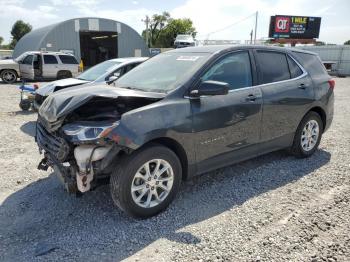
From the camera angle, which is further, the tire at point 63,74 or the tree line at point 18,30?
the tree line at point 18,30

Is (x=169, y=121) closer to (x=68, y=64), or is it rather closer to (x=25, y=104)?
(x=25, y=104)

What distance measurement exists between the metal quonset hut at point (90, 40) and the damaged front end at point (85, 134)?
25755 mm

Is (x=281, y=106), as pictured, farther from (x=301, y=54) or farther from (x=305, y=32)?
(x=305, y=32)

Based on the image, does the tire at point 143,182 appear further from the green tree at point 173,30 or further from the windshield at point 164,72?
the green tree at point 173,30

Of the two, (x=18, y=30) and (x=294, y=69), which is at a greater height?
(x=18, y=30)

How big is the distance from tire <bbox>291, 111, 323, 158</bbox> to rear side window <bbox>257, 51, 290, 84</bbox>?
32.4 inches

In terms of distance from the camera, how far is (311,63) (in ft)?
17.7

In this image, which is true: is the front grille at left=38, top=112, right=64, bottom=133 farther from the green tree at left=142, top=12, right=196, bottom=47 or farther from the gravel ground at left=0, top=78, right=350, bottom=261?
the green tree at left=142, top=12, right=196, bottom=47

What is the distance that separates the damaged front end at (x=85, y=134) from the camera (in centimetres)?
310

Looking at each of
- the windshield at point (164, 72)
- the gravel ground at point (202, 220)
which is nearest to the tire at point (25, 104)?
the gravel ground at point (202, 220)

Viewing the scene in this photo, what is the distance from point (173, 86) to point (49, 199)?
2.03 meters

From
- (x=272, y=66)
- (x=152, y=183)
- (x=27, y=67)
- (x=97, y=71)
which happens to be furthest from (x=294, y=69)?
(x=27, y=67)

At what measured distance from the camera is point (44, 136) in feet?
12.2

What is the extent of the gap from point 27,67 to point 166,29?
217 ft
